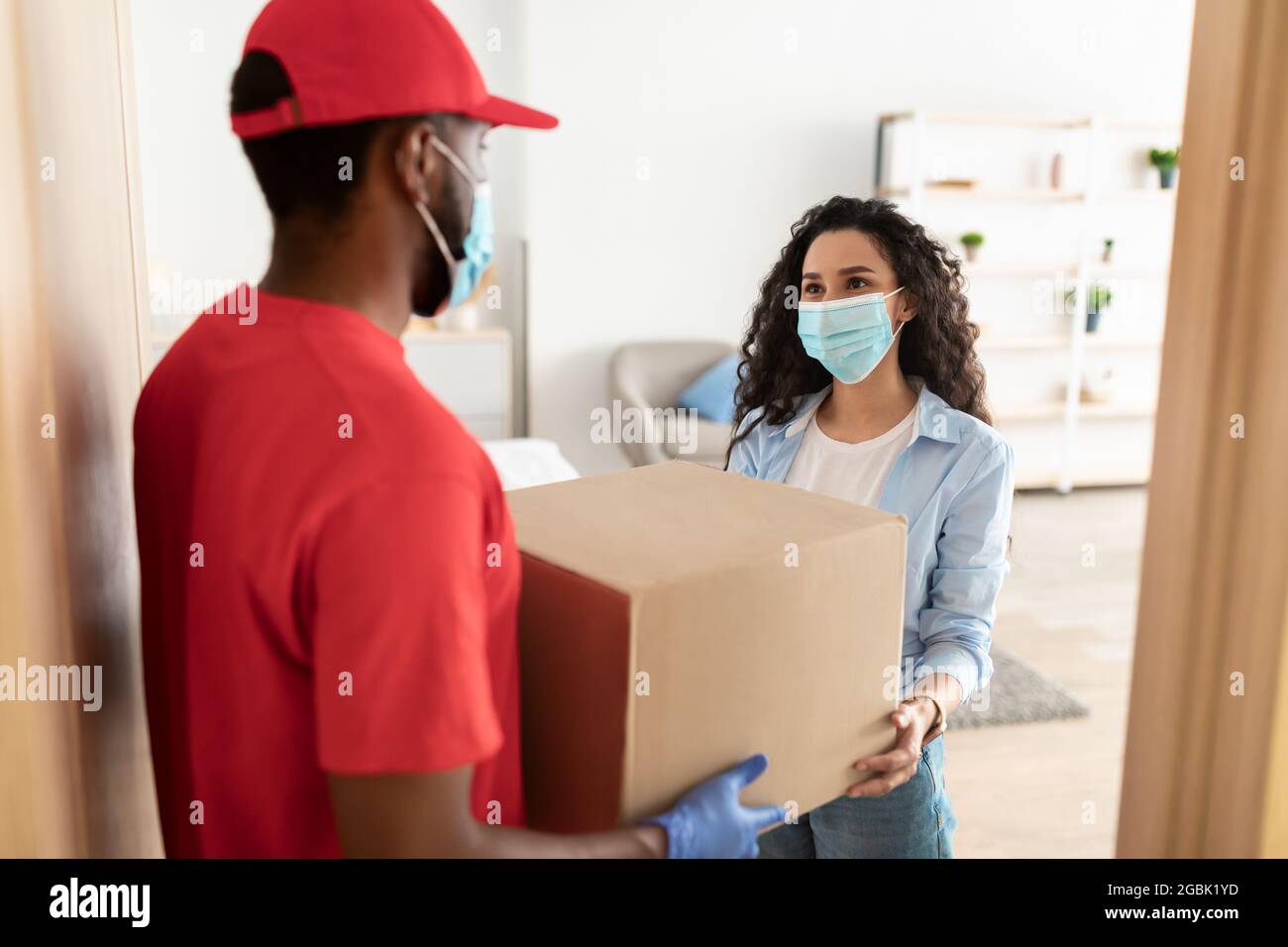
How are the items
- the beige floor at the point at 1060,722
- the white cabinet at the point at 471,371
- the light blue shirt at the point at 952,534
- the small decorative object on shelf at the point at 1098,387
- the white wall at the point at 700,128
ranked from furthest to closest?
the small decorative object on shelf at the point at 1098,387 < the white wall at the point at 700,128 < the white cabinet at the point at 471,371 < the beige floor at the point at 1060,722 < the light blue shirt at the point at 952,534

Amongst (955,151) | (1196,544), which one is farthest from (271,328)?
(955,151)

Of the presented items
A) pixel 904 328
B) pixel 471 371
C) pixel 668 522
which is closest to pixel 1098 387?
pixel 471 371

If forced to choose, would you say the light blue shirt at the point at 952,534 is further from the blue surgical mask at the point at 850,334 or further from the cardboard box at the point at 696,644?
the cardboard box at the point at 696,644

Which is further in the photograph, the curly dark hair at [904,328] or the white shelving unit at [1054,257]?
the white shelving unit at [1054,257]

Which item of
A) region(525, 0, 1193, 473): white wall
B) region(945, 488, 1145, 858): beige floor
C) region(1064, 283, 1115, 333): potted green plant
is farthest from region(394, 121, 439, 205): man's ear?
region(1064, 283, 1115, 333): potted green plant

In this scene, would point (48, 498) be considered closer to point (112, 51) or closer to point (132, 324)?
point (132, 324)

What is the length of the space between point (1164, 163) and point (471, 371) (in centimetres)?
378

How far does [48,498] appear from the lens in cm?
76

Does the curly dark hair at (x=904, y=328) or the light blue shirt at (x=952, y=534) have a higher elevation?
the curly dark hair at (x=904, y=328)

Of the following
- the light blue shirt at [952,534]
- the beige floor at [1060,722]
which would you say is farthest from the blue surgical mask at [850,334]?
the beige floor at [1060,722]

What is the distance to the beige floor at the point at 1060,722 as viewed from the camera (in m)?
2.56

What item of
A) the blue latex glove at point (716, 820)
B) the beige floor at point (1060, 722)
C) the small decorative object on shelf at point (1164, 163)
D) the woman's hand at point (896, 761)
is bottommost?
the beige floor at point (1060, 722)

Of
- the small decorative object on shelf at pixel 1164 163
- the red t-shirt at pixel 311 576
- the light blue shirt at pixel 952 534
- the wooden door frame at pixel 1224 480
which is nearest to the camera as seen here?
the red t-shirt at pixel 311 576

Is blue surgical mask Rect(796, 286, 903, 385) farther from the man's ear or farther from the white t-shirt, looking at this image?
the man's ear
